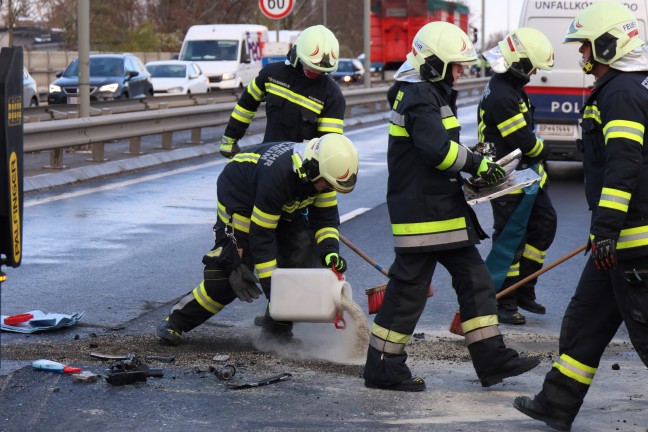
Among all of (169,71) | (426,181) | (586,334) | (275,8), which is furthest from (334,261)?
(169,71)

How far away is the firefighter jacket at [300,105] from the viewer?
8242mm

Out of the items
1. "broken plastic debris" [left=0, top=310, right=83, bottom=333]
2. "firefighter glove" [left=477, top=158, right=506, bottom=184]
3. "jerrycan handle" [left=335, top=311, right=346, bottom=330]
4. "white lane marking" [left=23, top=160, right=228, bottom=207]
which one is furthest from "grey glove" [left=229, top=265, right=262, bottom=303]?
"white lane marking" [left=23, top=160, right=228, bottom=207]

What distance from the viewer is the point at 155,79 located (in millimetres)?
32406

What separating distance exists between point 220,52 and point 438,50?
29521 mm

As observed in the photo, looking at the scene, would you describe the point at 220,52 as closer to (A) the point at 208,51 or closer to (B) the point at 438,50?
(A) the point at 208,51

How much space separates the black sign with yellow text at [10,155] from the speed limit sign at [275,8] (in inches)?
670

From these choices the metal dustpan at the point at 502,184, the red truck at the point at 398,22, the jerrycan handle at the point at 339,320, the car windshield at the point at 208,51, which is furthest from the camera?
the red truck at the point at 398,22

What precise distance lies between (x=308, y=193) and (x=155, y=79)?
26.4 m

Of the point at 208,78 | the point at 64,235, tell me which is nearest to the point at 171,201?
the point at 64,235

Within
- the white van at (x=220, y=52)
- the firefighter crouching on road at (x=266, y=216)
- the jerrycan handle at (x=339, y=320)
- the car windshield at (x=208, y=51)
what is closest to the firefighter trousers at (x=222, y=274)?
the firefighter crouching on road at (x=266, y=216)

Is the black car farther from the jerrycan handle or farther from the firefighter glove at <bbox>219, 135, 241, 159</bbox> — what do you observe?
the jerrycan handle

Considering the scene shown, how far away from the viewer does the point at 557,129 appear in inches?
614

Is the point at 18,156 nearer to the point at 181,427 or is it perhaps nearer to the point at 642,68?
the point at 181,427

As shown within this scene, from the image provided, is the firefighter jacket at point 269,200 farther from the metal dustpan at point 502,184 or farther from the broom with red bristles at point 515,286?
the broom with red bristles at point 515,286
